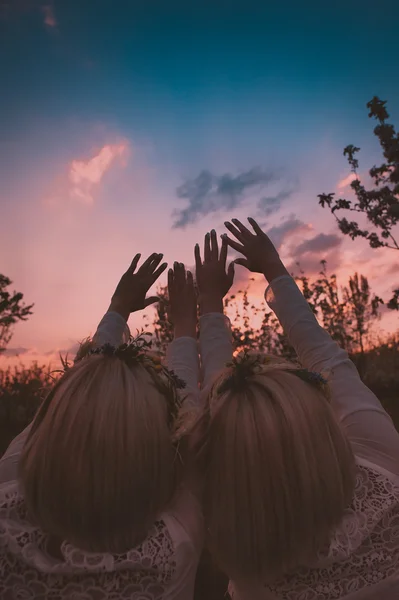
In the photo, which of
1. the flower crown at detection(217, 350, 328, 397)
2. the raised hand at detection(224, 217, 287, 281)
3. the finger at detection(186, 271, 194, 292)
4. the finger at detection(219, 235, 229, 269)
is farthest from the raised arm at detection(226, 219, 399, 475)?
the finger at detection(186, 271, 194, 292)

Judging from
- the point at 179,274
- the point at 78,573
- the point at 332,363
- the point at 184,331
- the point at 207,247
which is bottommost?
the point at 78,573

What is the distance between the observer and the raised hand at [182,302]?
2.72 m

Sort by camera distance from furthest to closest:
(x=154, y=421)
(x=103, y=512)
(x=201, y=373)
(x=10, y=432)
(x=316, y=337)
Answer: (x=10, y=432)
(x=201, y=373)
(x=316, y=337)
(x=154, y=421)
(x=103, y=512)

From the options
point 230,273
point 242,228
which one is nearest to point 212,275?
point 230,273

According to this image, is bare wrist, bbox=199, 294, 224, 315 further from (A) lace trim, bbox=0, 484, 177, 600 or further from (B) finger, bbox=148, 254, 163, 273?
(A) lace trim, bbox=0, 484, 177, 600

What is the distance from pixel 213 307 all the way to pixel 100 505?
5.59ft

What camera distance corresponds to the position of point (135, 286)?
283 cm

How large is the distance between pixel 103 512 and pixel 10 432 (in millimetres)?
6506

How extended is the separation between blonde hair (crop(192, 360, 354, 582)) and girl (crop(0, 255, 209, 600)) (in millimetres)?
122

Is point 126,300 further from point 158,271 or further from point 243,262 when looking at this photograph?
point 243,262

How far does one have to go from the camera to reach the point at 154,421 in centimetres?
123

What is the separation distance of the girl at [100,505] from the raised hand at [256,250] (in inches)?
52.4

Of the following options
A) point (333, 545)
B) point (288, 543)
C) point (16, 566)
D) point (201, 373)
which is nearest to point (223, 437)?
point (288, 543)

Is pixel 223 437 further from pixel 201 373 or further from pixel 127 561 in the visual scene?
pixel 201 373
